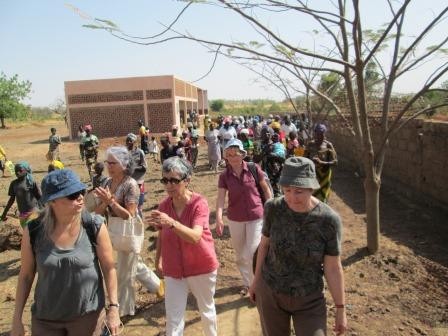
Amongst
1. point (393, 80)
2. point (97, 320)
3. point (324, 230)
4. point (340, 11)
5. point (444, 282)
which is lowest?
point (444, 282)

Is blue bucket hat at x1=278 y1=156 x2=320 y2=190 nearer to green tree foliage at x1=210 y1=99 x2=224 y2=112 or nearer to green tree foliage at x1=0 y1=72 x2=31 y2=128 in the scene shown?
green tree foliage at x1=0 y1=72 x2=31 y2=128

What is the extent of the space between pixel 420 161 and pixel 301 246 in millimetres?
7093

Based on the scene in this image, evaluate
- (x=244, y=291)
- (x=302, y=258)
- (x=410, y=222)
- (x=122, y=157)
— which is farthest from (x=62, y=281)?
(x=410, y=222)

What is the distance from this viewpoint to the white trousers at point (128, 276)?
13.8ft

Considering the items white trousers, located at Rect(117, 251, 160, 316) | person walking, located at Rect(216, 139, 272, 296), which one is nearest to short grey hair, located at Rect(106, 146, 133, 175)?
white trousers, located at Rect(117, 251, 160, 316)

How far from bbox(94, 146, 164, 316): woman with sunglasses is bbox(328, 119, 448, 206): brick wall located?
574 centimetres

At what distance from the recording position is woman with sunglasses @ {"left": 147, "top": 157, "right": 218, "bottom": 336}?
315 cm

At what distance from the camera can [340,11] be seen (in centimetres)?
480

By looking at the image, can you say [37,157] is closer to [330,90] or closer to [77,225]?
[330,90]

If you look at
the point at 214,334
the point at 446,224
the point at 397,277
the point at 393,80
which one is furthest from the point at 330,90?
the point at 214,334

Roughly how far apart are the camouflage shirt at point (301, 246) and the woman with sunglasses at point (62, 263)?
101 centimetres

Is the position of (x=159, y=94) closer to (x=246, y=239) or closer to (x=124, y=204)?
(x=246, y=239)

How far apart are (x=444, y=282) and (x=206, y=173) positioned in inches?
395

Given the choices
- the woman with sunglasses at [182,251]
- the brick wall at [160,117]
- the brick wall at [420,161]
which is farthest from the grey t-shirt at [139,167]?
the brick wall at [160,117]
